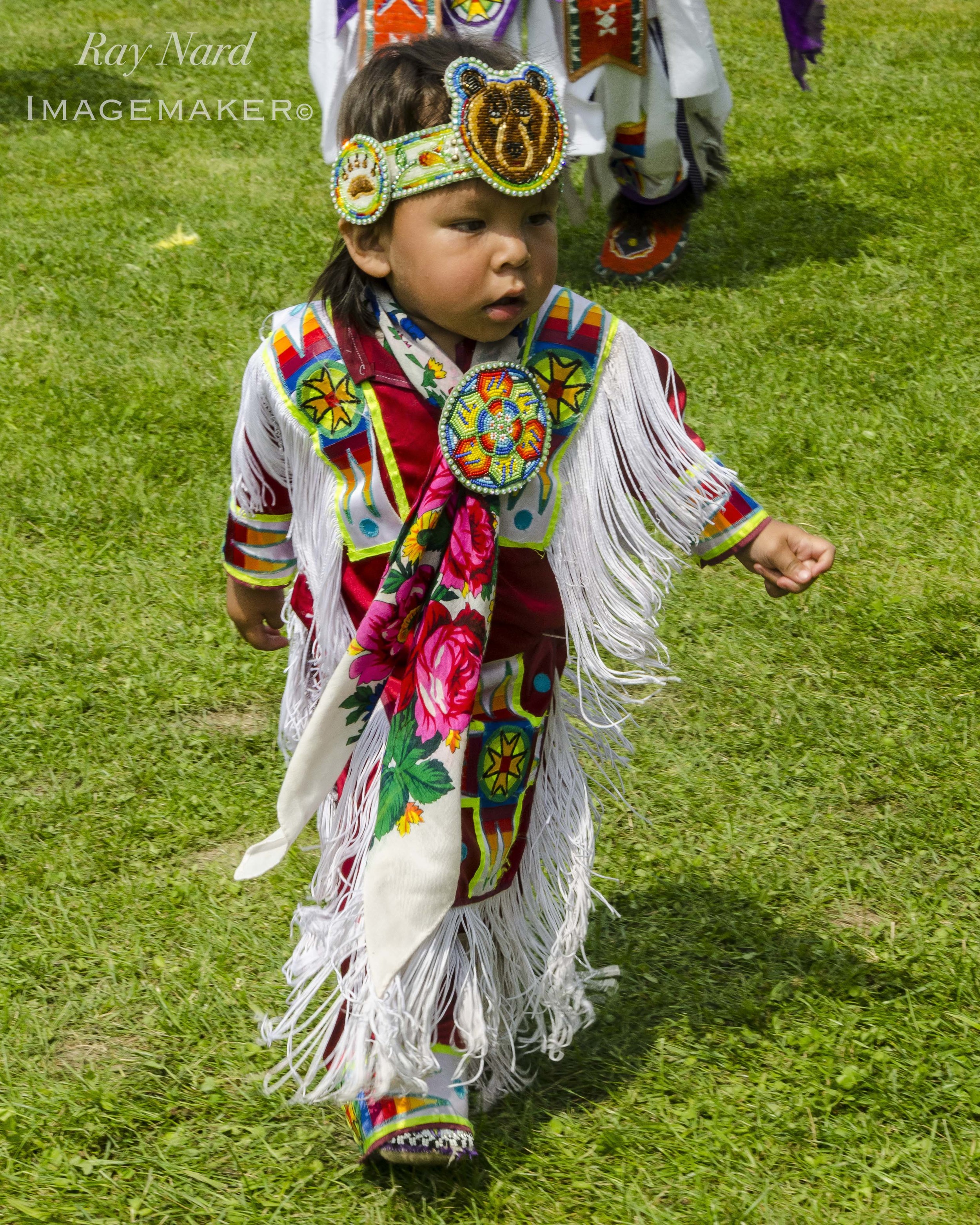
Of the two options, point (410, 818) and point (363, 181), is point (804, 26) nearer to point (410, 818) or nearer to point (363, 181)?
point (363, 181)

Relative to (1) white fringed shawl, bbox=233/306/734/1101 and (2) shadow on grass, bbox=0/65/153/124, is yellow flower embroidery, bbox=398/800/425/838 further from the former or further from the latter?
(2) shadow on grass, bbox=0/65/153/124

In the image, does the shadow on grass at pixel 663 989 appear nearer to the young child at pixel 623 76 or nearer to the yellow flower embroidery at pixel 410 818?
the yellow flower embroidery at pixel 410 818

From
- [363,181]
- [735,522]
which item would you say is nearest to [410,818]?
[735,522]

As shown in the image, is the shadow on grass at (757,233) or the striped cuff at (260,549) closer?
the striped cuff at (260,549)

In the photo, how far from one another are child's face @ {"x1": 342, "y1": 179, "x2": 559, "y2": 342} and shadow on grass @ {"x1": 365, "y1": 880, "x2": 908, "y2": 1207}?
132cm

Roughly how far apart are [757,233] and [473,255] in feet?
16.1

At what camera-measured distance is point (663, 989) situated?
9.18ft

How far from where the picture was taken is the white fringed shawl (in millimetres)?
2260

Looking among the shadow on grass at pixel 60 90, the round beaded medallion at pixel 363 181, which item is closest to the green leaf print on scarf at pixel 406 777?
the round beaded medallion at pixel 363 181

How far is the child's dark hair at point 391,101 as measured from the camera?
205cm

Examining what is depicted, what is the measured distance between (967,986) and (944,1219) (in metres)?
0.53

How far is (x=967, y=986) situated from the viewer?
2725mm

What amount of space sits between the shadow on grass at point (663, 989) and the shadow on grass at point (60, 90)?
24.2 ft

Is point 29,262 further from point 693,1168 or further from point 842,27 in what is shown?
point 842,27
